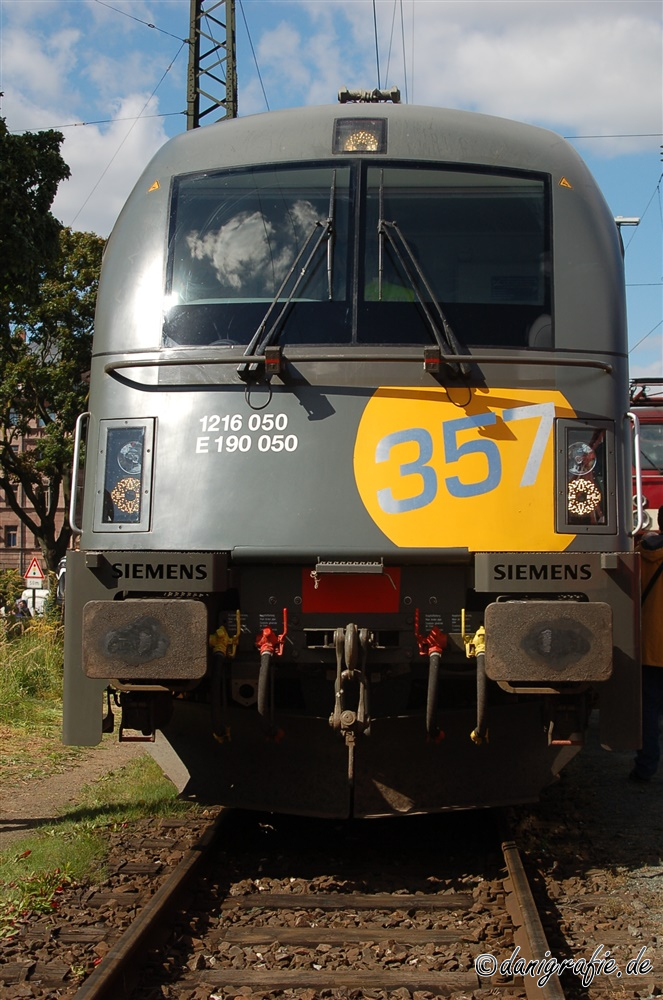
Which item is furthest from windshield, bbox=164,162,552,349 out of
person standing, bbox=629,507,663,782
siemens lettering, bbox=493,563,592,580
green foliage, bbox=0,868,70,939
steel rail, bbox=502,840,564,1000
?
person standing, bbox=629,507,663,782

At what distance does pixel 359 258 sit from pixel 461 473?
1.14 m

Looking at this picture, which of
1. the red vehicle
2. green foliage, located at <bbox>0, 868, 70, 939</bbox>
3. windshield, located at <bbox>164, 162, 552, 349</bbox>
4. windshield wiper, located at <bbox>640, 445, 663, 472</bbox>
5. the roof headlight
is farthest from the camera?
windshield wiper, located at <bbox>640, 445, 663, 472</bbox>

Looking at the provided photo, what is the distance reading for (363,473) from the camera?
454 cm

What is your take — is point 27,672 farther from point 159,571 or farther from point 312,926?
point 312,926

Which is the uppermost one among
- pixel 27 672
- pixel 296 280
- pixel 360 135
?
pixel 360 135

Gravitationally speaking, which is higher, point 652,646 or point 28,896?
point 652,646

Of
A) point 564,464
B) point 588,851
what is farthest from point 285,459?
point 588,851

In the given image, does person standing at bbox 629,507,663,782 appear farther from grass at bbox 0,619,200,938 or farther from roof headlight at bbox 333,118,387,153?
roof headlight at bbox 333,118,387,153

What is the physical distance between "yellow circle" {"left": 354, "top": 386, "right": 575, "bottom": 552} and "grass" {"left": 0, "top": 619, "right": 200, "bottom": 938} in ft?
7.18

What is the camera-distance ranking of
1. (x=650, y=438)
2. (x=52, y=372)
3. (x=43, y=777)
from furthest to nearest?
1. (x=52, y=372)
2. (x=650, y=438)
3. (x=43, y=777)

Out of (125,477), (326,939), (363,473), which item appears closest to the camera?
(326,939)

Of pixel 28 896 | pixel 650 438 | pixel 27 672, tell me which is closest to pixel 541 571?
pixel 28 896

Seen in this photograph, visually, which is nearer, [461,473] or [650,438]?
[461,473]

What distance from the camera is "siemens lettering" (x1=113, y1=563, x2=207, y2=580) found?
442 cm
